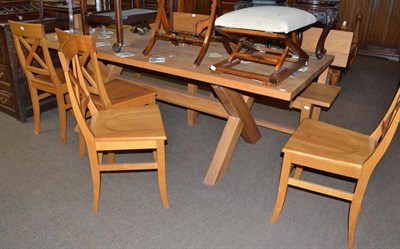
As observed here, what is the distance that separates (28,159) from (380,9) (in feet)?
17.2

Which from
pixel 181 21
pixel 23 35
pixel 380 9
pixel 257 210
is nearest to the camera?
pixel 257 210

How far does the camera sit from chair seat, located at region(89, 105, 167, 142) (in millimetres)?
1782

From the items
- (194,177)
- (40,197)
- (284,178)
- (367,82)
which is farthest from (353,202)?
(367,82)

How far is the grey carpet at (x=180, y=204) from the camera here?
5.83 feet

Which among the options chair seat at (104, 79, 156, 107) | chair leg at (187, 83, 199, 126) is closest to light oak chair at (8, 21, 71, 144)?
chair seat at (104, 79, 156, 107)

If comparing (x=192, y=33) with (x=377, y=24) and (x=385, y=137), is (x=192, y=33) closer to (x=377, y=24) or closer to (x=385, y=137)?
(x=385, y=137)

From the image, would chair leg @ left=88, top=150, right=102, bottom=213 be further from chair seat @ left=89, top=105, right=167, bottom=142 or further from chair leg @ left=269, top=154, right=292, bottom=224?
chair leg @ left=269, top=154, right=292, bottom=224

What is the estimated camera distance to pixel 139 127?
1865mm

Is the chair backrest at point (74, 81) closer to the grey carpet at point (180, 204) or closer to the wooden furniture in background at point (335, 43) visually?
the grey carpet at point (180, 204)

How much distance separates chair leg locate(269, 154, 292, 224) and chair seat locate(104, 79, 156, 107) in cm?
108

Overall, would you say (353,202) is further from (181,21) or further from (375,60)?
(375,60)

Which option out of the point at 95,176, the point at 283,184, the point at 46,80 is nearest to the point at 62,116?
the point at 46,80

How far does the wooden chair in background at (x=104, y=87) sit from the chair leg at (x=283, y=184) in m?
1.08

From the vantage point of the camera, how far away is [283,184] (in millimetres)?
1782
